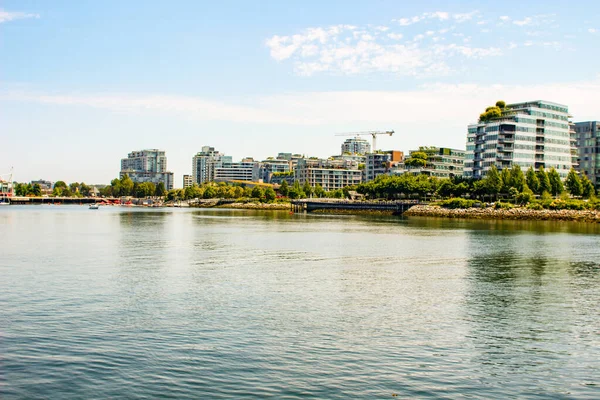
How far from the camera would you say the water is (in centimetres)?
2572

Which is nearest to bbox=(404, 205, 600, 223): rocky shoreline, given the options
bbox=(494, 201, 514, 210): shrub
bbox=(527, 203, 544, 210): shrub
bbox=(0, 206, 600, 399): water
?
bbox=(494, 201, 514, 210): shrub

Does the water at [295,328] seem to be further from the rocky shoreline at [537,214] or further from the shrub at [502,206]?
the shrub at [502,206]

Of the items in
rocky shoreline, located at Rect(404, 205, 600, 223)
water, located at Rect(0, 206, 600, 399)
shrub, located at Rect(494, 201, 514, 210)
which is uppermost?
shrub, located at Rect(494, 201, 514, 210)

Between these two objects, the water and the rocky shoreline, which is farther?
the rocky shoreline

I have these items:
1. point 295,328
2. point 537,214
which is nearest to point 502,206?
point 537,214

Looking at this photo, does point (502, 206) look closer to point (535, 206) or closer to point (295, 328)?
point (535, 206)

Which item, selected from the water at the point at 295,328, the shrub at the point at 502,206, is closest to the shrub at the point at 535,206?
the shrub at the point at 502,206

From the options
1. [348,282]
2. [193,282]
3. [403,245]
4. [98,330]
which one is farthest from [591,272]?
[98,330]

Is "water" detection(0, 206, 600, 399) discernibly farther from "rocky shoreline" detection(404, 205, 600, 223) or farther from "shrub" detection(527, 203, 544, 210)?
"shrub" detection(527, 203, 544, 210)

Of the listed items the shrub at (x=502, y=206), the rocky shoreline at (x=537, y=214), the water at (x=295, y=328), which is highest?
the shrub at (x=502, y=206)

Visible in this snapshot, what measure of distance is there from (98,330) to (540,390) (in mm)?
22404

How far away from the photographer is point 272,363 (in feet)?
92.5

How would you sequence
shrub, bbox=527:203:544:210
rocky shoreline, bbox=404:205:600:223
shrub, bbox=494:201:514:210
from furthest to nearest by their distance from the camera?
shrub, bbox=494:201:514:210 < shrub, bbox=527:203:544:210 < rocky shoreline, bbox=404:205:600:223

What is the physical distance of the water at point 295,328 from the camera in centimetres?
2572
